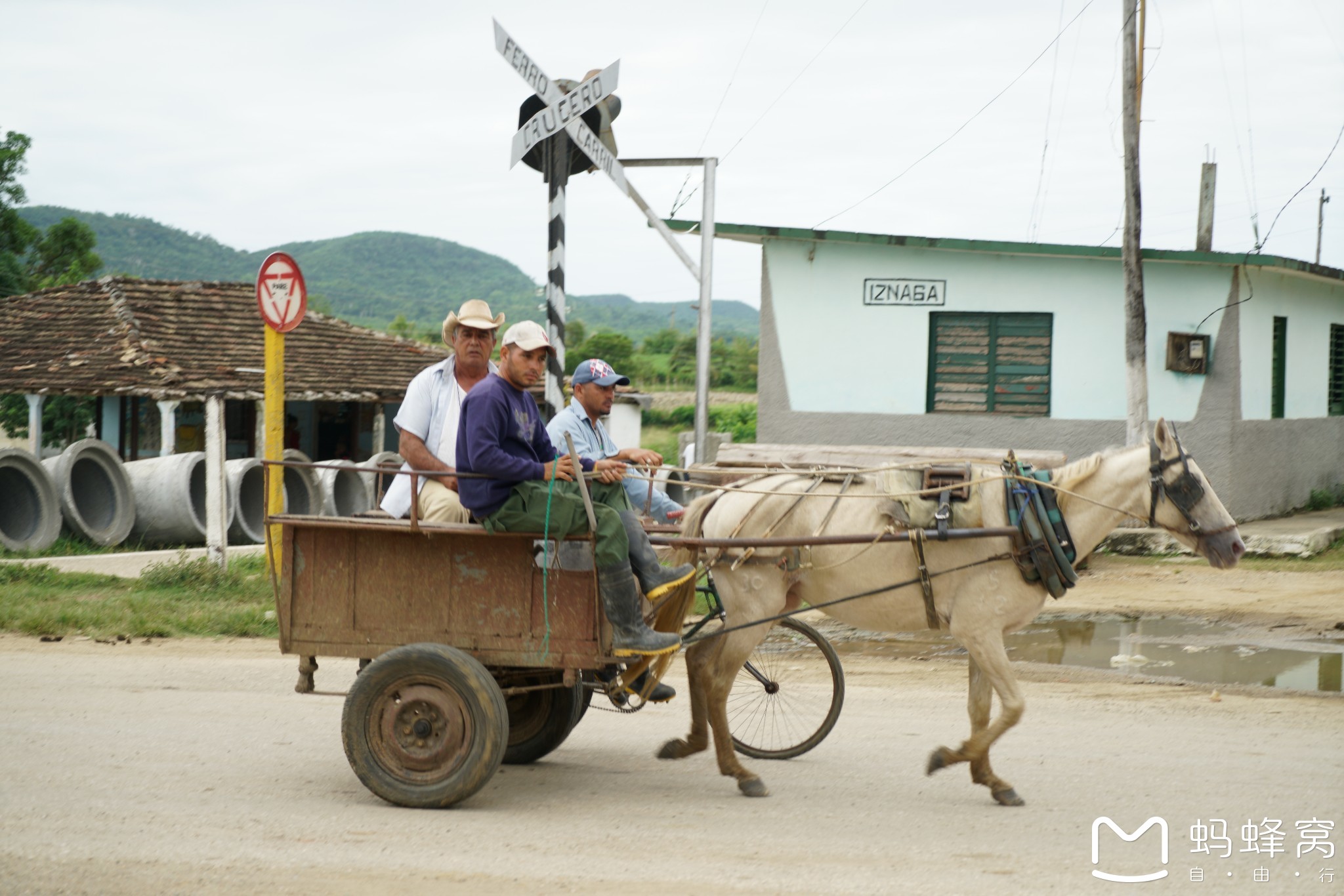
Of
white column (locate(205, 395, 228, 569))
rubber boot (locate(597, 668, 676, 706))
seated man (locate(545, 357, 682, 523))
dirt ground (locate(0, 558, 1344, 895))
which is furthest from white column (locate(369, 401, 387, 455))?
rubber boot (locate(597, 668, 676, 706))

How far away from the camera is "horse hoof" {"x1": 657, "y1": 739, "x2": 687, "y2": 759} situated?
20.0 feet

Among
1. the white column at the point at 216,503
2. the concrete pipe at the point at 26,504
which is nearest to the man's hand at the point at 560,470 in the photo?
the white column at the point at 216,503

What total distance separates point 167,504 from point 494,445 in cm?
1206

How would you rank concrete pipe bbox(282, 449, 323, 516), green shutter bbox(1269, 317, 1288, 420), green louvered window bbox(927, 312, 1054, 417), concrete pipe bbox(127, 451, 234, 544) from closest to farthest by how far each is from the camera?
concrete pipe bbox(127, 451, 234, 544)
green louvered window bbox(927, 312, 1054, 417)
concrete pipe bbox(282, 449, 323, 516)
green shutter bbox(1269, 317, 1288, 420)

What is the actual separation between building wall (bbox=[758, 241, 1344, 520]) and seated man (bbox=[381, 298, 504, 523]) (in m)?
10.3

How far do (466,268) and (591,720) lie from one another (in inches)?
5446

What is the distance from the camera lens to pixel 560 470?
202 inches

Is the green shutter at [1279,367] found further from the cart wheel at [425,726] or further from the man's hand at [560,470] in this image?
the cart wheel at [425,726]

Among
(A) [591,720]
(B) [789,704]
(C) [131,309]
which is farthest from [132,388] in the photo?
(B) [789,704]

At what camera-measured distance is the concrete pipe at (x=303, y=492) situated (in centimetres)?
1705

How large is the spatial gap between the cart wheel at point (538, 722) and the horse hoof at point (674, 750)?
0.52 metres

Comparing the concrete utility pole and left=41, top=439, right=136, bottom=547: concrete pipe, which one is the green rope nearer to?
the concrete utility pole

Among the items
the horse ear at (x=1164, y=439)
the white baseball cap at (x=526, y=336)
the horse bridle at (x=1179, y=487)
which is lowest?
the horse bridle at (x=1179, y=487)

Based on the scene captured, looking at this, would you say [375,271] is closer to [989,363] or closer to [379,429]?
[379,429]
